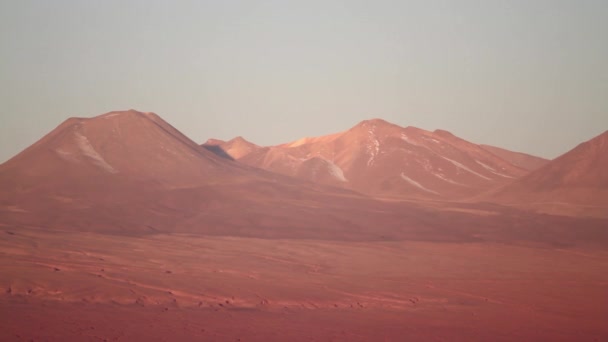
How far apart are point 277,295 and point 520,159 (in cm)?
12612

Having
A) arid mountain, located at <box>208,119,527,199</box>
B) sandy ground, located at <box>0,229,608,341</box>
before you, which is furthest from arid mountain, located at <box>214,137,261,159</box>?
sandy ground, located at <box>0,229,608,341</box>

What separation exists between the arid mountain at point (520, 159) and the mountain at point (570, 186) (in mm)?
49403

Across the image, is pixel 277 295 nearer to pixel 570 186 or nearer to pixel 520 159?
pixel 570 186

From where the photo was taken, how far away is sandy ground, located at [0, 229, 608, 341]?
14.6 meters

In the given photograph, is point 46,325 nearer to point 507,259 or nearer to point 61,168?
point 507,259

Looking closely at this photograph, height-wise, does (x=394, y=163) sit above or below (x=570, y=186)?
above

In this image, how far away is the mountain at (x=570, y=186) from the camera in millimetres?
68506

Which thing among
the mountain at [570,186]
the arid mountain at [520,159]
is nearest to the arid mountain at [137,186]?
the mountain at [570,186]

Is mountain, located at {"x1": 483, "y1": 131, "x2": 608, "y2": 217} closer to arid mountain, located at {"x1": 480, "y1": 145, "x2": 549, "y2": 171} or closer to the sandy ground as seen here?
the sandy ground

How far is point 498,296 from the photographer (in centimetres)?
2086

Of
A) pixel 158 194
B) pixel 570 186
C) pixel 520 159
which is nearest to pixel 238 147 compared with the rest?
pixel 520 159

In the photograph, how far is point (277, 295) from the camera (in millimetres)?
19312

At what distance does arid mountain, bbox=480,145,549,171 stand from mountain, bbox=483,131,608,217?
49.4 m

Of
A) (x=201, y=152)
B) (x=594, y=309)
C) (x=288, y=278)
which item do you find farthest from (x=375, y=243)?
(x=201, y=152)
